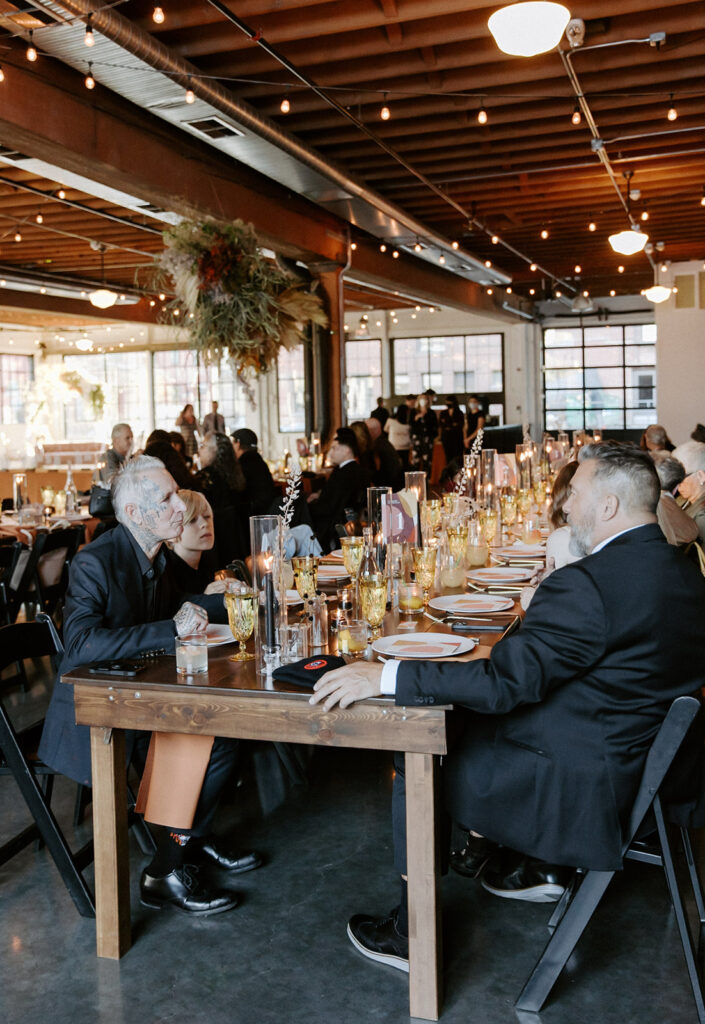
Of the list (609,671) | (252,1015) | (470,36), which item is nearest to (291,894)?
Answer: (252,1015)

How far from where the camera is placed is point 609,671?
7.22 feet

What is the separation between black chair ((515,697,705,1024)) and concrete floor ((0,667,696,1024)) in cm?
9

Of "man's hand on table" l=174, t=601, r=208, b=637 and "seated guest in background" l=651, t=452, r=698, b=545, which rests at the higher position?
"seated guest in background" l=651, t=452, r=698, b=545

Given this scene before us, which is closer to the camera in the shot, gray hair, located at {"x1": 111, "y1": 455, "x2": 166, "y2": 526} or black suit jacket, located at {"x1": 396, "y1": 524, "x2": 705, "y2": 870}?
black suit jacket, located at {"x1": 396, "y1": 524, "x2": 705, "y2": 870}

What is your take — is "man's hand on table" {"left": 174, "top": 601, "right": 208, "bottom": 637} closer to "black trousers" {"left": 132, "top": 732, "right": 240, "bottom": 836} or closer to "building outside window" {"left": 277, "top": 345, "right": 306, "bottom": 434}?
"black trousers" {"left": 132, "top": 732, "right": 240, "bottom": 836}

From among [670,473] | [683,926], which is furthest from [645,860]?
[670,473]

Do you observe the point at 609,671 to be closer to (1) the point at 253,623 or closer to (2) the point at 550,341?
(1) the point at 253,623

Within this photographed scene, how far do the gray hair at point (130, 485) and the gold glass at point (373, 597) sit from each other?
781 millimetres

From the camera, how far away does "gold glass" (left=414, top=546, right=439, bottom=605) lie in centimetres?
330

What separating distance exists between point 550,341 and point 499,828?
70.2 ft

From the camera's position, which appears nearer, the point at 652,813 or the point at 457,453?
the point at 652,813

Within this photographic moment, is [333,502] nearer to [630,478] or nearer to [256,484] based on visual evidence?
[256,484]

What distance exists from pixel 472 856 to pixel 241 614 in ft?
3.97

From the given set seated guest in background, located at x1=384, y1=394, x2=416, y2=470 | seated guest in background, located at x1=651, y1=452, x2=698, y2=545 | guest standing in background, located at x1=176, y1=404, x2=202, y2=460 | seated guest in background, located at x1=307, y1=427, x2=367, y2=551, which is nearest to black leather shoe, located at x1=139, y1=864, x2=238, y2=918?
seated guest in background, located at x1=651, y1=452, x2=698, y2=545
